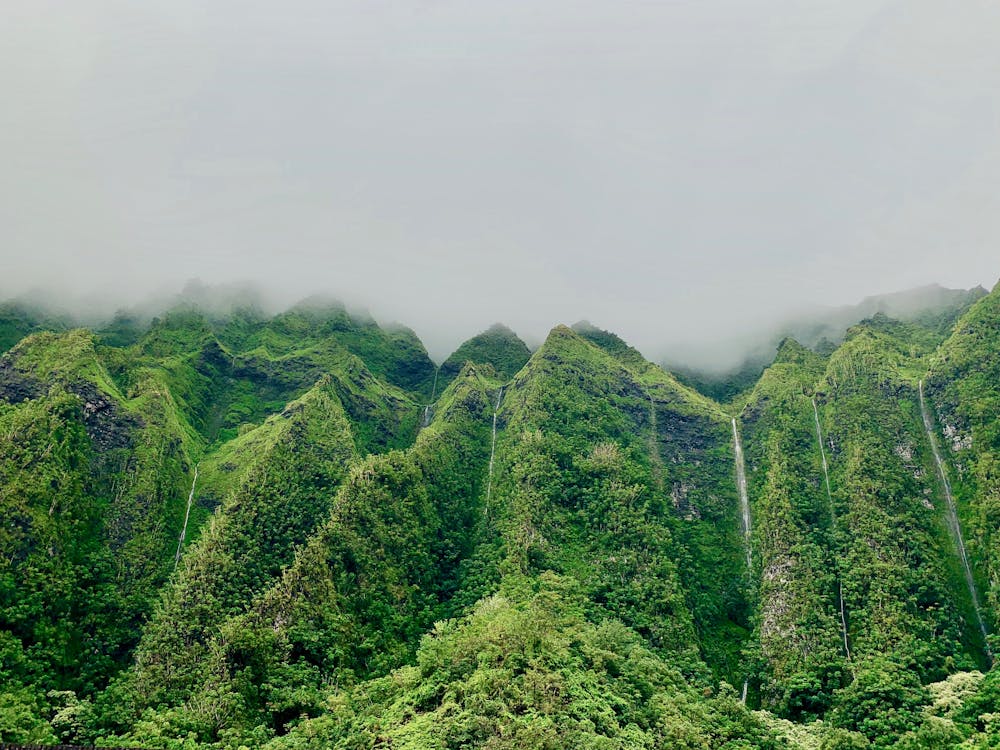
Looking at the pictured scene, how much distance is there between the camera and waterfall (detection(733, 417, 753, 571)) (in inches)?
3490

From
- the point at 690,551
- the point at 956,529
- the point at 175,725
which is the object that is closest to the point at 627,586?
the point at 690,551

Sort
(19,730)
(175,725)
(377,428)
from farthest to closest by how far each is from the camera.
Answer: (377,428) < (175,725) < (19,730)

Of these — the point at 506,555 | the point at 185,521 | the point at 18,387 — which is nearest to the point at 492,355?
the point at 506,555

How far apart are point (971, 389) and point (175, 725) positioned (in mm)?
104519

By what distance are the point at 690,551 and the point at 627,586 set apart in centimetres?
1741

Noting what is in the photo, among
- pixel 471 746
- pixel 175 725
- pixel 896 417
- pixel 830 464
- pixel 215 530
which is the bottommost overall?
pixel 175 725

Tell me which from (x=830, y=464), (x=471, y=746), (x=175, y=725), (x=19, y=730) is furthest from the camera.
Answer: (x=830, y=464)

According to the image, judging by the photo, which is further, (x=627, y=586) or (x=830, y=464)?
(x=830, y=464)

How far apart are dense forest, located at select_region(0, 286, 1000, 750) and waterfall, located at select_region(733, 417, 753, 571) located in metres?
0.36

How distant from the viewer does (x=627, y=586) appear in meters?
74.9

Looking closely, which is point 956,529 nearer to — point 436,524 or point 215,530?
point 436,524

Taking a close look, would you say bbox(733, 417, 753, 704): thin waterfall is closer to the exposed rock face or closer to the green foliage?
the green foliage

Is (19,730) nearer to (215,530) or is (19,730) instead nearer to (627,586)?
(215,530)

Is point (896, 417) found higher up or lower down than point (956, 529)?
higher up
